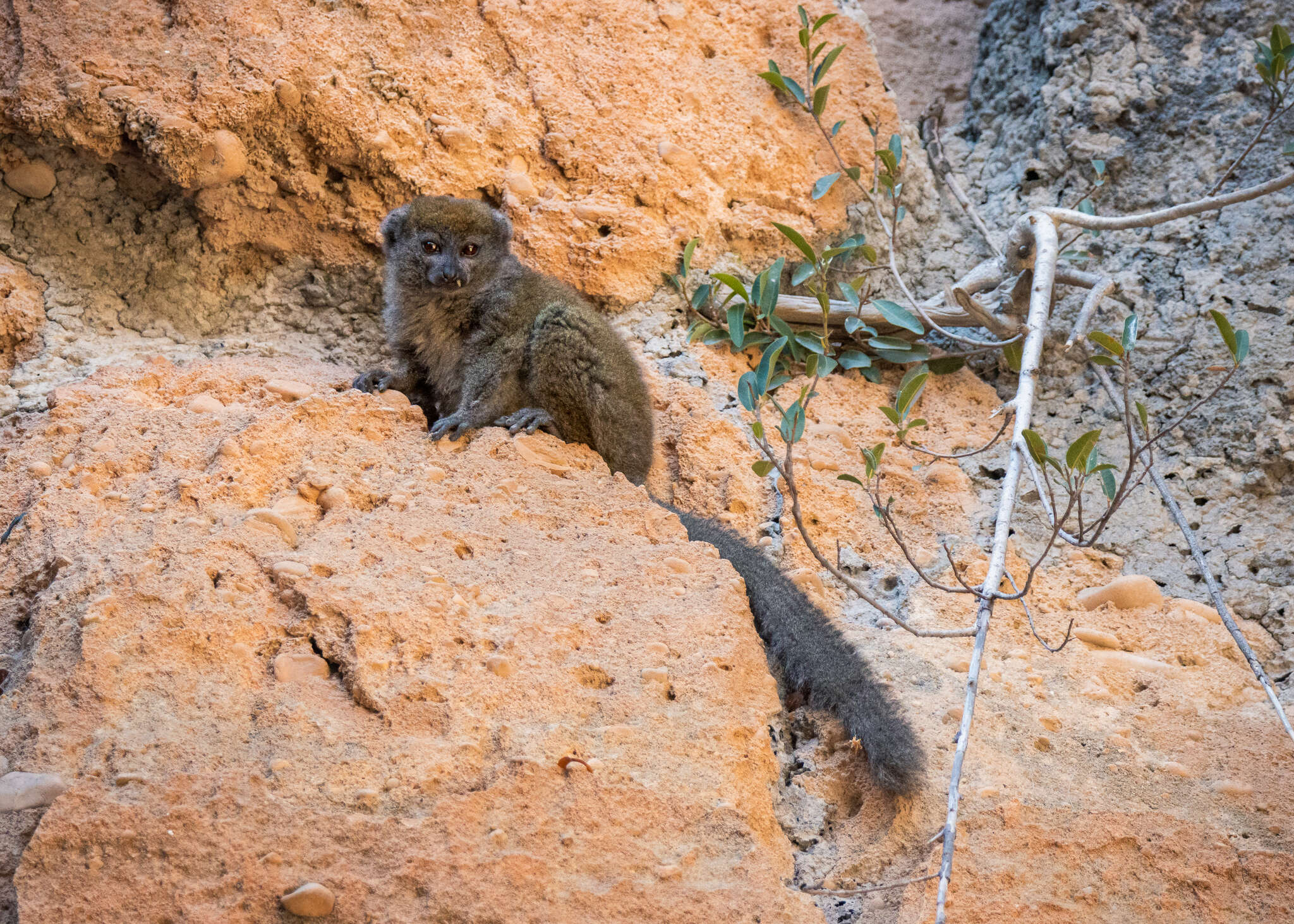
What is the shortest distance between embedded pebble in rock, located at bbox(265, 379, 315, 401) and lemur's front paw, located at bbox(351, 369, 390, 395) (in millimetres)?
324

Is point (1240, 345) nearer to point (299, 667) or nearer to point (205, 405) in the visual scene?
point (299, 667)

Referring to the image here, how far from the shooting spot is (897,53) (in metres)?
7.38

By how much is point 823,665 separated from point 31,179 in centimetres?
394

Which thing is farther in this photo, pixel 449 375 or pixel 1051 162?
pixel 1051 162

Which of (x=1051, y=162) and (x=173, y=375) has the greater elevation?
(x=1051, y=162)

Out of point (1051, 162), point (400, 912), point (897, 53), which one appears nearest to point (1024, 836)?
point (400, 912)

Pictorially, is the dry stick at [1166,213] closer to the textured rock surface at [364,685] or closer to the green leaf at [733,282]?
the green leaf at [733,282]

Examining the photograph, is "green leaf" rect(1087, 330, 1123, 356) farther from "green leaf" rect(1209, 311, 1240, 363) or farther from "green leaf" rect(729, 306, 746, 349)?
"green leaf" rect(729, 306, 746, 349)

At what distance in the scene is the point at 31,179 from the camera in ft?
14.9

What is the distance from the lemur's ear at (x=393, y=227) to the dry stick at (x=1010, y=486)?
2.68 meters

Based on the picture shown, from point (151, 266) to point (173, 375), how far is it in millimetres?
802

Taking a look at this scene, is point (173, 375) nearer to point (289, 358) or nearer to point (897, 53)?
point (289, 358)

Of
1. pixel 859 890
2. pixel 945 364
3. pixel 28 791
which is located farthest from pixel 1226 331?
pixel 28 791

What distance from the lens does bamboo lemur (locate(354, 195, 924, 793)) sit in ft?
14.1
